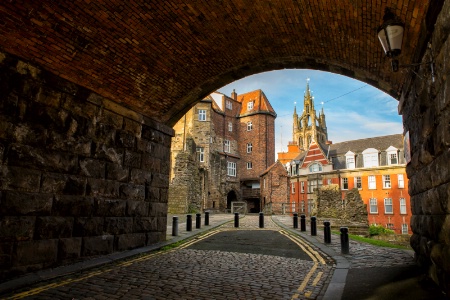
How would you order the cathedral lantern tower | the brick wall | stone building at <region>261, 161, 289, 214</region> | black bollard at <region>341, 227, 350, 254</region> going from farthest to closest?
the cathedral lantern tower < the brick wall < stone building at <region>261, 161, 289, 214</region> < black bollard at <region>341, 227, 350, 254</region>

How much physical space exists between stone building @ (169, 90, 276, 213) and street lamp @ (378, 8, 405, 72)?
83.3 feet

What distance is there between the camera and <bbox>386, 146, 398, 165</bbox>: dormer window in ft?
119

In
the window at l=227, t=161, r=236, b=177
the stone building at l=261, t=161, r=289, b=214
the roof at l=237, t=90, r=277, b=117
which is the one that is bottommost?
the stone building at l=261, t=161, r=289, b=214

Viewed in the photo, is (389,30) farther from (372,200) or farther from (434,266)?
(372,200)

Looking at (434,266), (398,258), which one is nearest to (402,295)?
(434,266)

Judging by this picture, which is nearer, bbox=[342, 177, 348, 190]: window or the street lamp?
the street lamp

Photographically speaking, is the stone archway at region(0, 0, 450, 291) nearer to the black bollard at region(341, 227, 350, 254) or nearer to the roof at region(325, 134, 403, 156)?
the black bollard at region(341, 227, 350, 254)

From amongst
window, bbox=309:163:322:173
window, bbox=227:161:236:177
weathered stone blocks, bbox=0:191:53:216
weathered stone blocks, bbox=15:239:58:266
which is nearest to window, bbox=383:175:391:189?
window, bbox=309:163:322:173

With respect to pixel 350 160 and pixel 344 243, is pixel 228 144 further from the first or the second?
pixel 344 243

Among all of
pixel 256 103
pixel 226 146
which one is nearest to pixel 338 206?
pixel 226 146

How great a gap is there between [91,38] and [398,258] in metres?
8.01

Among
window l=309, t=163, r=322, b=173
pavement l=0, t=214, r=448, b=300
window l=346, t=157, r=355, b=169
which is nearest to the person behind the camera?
pavement l=0, t=214, r=448, b=300

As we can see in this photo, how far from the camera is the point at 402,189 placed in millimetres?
35000

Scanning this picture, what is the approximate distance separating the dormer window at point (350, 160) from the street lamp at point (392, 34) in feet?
123
